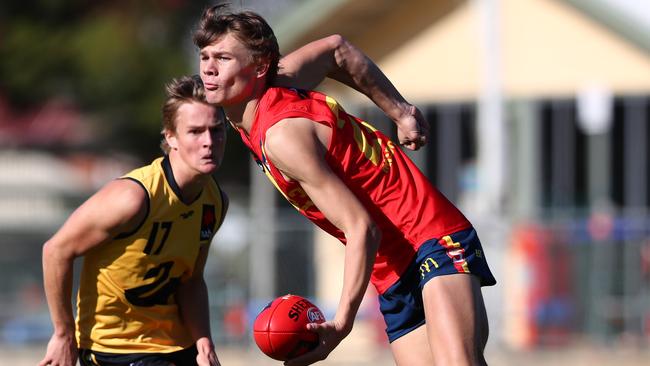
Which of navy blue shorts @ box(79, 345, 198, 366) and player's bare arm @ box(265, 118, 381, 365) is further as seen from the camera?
navy blue shorts @ box(79, 345, 198, 366)

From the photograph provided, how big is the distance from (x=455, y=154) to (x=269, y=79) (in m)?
12.2

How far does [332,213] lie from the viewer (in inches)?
189

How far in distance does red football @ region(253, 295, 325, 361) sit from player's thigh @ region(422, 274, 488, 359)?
1.54 ft

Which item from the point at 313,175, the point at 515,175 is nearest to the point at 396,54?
the point at 515,175

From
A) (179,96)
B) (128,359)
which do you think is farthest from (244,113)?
(128,359)

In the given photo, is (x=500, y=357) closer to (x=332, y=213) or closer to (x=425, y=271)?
(x=425, y=271)

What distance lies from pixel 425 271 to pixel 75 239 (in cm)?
178

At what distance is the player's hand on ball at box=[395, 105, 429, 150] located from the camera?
548cm

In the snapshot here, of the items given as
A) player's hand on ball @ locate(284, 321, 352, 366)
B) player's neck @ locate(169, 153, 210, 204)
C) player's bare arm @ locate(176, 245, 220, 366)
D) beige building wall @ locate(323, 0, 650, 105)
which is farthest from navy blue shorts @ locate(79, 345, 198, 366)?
beige building wall @ locate(323, 0, 650, 105)

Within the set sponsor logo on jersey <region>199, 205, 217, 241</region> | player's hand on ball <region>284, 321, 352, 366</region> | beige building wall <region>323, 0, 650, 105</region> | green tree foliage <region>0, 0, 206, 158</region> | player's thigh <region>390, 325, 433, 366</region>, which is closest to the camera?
player's hand on ball <region>284, 321, 352, 366</region>

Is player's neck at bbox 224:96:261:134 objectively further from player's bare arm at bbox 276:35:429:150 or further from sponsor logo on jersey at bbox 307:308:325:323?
sponsor logo on jersey at bbox 307:308:325:323

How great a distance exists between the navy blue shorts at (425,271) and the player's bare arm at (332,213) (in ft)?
1.21

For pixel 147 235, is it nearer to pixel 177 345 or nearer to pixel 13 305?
pixel 177 345

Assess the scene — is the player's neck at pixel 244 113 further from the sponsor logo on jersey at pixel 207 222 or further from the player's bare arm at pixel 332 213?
the sponsor logo on jersey at pixel 207 222
